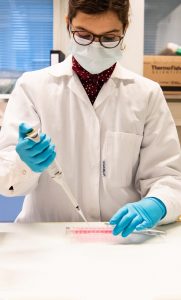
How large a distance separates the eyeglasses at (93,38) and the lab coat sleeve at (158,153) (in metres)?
0.23

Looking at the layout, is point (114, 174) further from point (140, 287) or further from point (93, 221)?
point (140, 287)

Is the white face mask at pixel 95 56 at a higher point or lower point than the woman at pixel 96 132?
higher

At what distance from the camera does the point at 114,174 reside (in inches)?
46.6

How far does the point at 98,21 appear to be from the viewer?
1060 mm

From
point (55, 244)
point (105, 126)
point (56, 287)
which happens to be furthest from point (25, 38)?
point (56, 287)

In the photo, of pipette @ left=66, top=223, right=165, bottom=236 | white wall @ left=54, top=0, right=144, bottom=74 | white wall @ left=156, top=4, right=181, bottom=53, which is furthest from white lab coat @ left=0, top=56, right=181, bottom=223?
white wall @ left=156, top=4, right=181, bottom=53

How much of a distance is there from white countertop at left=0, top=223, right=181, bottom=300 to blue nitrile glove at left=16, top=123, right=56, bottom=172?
0.65ft

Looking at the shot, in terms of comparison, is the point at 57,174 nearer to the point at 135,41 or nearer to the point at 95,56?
the point at 95,56

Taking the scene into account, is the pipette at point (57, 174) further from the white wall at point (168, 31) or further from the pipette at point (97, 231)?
the white wall at point (168, 31)

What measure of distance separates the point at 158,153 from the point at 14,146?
1.52 ft

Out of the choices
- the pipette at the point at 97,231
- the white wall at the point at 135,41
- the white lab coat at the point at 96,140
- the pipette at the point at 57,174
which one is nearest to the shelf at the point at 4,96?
the white wall at the point at 135,41

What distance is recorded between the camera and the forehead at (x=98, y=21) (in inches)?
41.7

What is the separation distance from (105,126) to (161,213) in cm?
33

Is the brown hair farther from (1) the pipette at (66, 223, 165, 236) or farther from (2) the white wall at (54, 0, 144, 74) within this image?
(2) the white wall at (54, 0, 144, 74)
